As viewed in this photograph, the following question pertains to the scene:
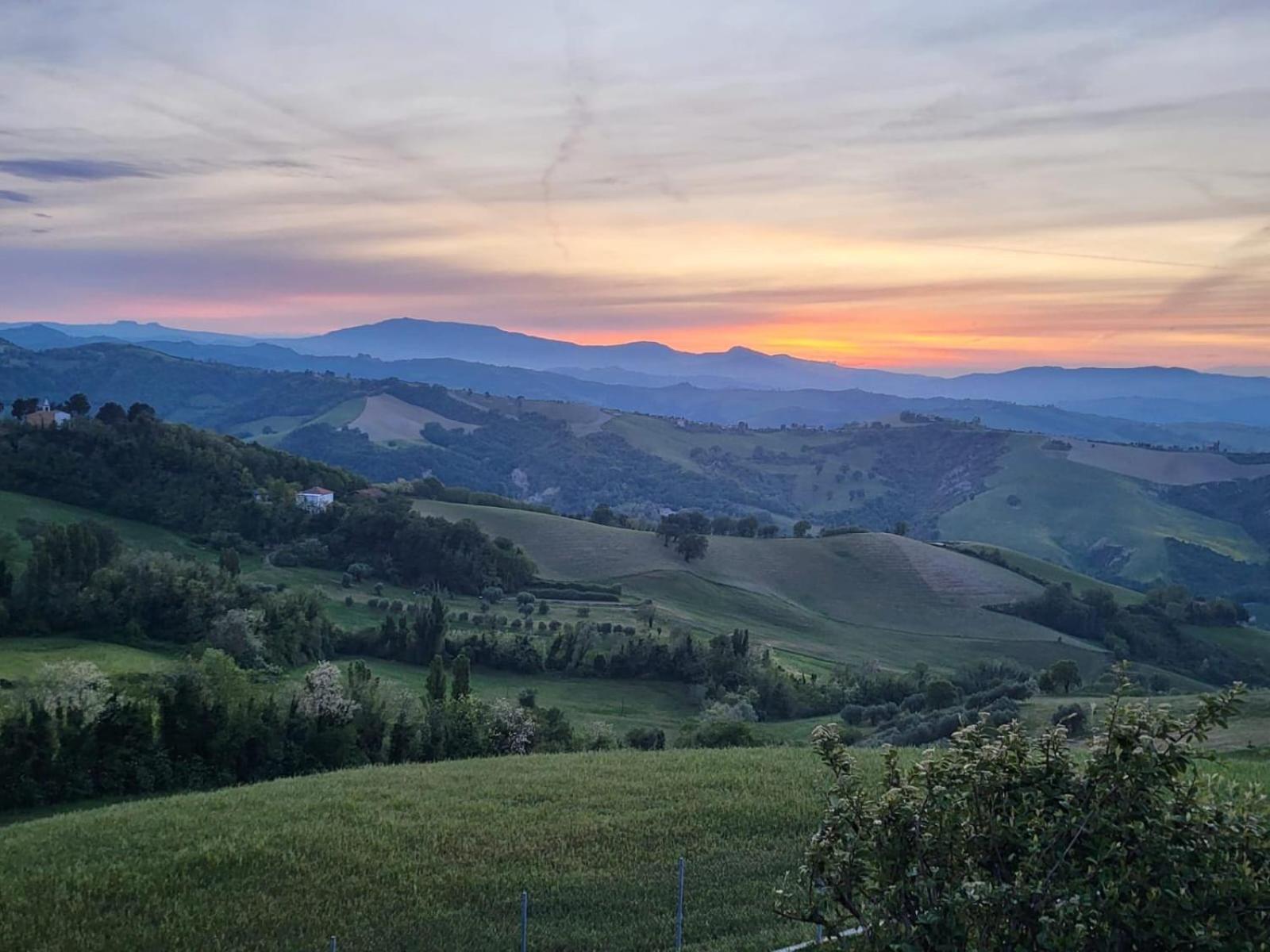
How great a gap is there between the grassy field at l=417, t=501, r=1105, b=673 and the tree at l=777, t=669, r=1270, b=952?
108m

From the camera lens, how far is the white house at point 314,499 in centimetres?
14138

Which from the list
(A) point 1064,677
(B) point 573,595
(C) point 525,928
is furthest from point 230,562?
(C) point 525,928

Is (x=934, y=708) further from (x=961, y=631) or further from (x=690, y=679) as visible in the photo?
(x=961, y=631)

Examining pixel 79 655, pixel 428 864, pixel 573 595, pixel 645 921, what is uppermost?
pixel 645 921

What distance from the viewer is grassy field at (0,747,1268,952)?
757 inches

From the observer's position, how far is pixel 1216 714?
821 cm

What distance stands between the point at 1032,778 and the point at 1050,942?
1667 millimetres

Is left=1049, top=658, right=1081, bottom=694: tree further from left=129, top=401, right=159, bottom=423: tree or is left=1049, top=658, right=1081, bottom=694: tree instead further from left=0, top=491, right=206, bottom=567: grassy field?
left=129, top=401, right=159, bottom=423: tree

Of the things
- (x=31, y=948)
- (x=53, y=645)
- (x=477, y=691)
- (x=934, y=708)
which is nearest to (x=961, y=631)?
(x=934, y=708)

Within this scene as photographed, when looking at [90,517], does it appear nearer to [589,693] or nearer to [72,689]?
[589,693]

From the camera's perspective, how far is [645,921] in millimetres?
19281

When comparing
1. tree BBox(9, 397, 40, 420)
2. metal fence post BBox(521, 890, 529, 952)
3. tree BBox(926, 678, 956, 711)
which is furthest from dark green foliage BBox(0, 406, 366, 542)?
metal fence post BBox(521, 890, 529, 952)

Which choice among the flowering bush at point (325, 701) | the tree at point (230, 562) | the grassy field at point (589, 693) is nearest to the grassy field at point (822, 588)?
the grassy field at point (589, 693)

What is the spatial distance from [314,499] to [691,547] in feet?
193
